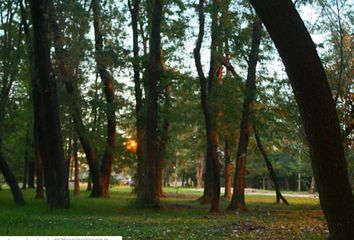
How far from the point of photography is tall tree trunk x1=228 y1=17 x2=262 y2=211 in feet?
77.8

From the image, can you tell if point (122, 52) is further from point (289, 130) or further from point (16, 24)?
point (289, 130)

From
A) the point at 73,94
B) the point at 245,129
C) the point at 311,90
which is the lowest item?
the point at 311,90

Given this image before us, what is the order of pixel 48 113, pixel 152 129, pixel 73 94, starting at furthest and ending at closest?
1. pixel 73 94
2. pixel 152 129
3. pixel 48 113

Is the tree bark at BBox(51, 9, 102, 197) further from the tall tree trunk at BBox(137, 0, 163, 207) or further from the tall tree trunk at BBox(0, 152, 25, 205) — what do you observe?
the tall tree trunk at BBox(0, 152, 25, 205)

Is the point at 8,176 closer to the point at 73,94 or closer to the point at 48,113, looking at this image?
the point at 48,113

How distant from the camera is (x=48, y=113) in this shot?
20.5 m

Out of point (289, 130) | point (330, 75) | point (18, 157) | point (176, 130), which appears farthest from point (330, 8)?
point (18, 157)

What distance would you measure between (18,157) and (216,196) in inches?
1480

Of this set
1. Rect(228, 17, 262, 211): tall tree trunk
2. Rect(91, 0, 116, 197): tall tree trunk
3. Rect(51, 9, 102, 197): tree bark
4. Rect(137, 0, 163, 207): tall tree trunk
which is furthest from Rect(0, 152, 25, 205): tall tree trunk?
Rect(228, 17, 262, 211): tall tree trunk

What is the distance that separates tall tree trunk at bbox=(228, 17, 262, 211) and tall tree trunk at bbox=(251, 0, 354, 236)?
659 inches

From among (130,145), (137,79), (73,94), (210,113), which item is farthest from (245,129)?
(130,145)

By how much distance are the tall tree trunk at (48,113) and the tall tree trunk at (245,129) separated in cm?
794

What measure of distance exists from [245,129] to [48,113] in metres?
9.31

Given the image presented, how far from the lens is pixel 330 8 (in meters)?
20.5
